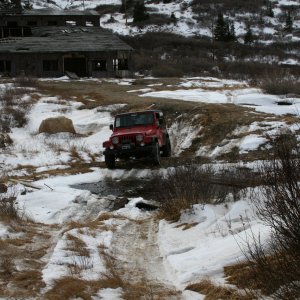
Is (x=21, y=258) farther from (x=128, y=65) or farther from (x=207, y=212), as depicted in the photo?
(x=128, y=65)

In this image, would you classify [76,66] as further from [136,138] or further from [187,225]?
[187,225]

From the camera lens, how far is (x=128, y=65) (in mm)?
47250

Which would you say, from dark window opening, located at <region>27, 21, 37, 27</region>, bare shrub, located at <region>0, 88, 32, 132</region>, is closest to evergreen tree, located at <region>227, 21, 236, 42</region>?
dark window opening, located at <region>27, 21, 37, 27</region>

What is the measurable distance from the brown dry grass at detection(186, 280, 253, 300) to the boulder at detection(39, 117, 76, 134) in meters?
17.8

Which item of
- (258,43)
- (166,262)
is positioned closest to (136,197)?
(166,262)

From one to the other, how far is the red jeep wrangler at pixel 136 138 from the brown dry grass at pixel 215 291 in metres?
10.1

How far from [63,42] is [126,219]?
39.1m

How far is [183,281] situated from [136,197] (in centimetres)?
642

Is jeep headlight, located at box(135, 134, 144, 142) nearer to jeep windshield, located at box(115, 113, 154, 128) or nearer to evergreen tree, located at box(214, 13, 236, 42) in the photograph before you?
jeep windshield, located at box(115, 113, 154, 128)

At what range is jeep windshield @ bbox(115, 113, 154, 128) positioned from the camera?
55.1 ft

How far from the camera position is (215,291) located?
17.7 feet

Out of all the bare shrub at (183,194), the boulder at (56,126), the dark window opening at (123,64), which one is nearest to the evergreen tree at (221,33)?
the dark window opening at (123,64)

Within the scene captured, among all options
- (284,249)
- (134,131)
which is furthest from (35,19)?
(284,249)

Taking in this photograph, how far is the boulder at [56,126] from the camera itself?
22641 millimetres
